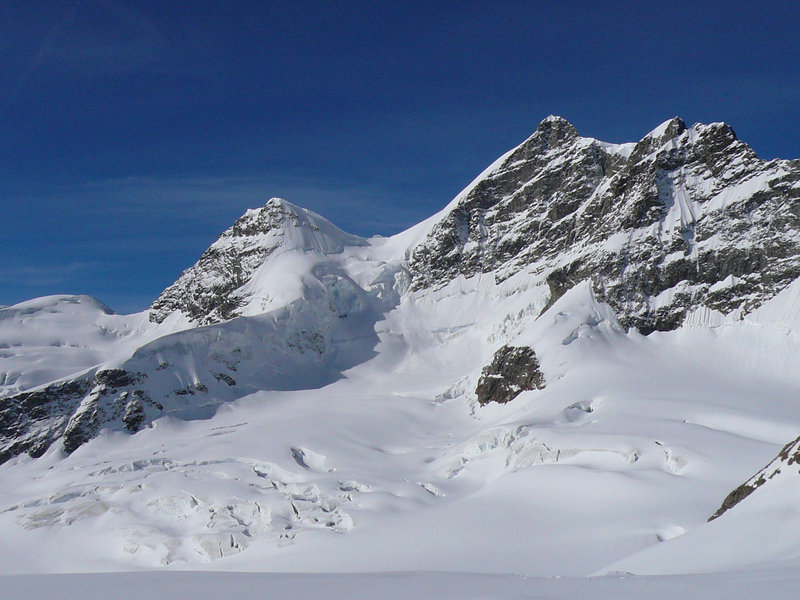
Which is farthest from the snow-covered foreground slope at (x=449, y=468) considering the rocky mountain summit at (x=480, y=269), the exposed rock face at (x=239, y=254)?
the exposed rock face at (x=239, y=254)

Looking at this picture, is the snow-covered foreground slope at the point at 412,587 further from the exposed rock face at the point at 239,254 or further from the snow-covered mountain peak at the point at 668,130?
the exposed rock face at the point at 239,254

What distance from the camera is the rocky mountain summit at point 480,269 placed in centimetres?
9231

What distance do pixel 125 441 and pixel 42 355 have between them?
1423 inches

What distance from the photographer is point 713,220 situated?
96.3m

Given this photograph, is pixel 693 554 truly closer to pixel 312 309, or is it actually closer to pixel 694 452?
pixel 694 452

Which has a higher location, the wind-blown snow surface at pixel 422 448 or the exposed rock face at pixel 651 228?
the exposed rock face at pixel 651 228

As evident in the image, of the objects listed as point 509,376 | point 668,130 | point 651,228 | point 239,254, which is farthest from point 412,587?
point 239,254

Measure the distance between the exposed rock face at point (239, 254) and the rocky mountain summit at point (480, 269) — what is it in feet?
1.04

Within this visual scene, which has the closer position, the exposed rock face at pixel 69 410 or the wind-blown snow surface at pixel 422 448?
the wind-blown snow surface at pixel 422 448

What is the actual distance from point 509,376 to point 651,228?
92.2 feet

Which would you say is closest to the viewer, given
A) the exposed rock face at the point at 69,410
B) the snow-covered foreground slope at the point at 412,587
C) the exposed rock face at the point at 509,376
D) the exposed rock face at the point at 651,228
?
the snow-covered foreground slope at the point at 412,587

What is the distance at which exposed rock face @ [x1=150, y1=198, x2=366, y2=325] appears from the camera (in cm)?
12962

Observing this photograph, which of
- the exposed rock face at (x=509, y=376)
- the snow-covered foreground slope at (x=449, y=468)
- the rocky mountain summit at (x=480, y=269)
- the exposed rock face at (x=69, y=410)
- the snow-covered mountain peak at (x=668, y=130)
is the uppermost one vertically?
the snow-covered mountain peak at (x=668, y=130)

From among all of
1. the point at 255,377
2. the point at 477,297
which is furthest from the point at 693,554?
the point at 477,297
